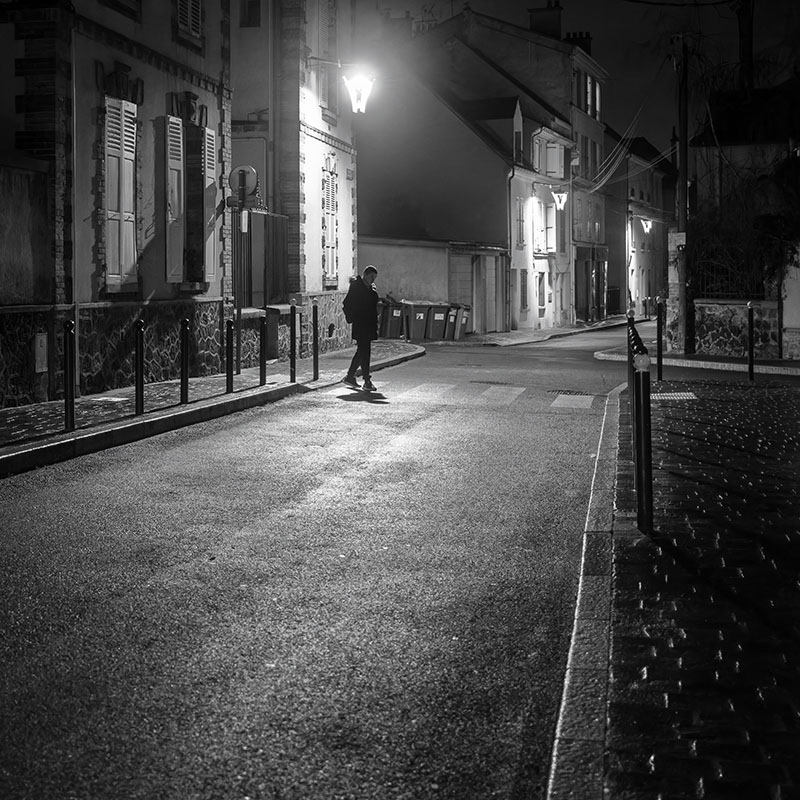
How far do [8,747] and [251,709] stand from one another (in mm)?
815

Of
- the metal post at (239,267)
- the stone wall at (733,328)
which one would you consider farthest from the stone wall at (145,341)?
the stone wall at (733,328)

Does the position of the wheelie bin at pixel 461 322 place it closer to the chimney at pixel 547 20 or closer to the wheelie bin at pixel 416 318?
the wheelie bin at pixel 416 318

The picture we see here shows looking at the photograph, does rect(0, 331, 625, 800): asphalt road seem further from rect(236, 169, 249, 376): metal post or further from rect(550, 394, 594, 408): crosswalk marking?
rect(236, 169, 249, 376): metal post

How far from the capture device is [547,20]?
180ft

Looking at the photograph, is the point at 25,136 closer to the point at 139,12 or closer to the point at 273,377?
the point at 139,12

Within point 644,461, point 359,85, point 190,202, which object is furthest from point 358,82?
point 644,461

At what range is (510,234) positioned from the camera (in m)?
43.3

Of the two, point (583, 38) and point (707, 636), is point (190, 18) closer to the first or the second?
point (707, 636)

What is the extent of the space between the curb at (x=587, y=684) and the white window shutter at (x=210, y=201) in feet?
42.2

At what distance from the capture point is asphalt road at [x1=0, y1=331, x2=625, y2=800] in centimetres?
381

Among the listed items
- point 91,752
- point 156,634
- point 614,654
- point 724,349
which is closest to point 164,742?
point 91,752

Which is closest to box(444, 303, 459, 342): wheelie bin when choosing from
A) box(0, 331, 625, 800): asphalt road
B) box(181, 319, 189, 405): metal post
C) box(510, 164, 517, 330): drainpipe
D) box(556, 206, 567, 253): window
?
box(510, 164, 517, 330): drainpipe

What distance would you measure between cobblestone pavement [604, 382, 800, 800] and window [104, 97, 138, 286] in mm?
9166

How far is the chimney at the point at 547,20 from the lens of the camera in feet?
179
